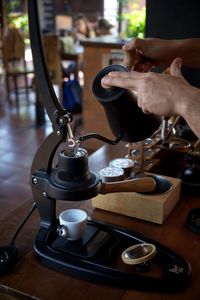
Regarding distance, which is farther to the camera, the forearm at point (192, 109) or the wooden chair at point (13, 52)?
the wooden chair at point (13, 52)

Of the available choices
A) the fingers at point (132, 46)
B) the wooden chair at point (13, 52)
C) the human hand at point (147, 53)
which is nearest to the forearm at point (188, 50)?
the human hand at point (147, 53)

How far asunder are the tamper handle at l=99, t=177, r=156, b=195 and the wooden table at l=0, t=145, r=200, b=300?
96mm

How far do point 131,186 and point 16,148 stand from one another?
279cm

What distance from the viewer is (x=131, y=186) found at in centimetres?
100

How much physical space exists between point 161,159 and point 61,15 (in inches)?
302

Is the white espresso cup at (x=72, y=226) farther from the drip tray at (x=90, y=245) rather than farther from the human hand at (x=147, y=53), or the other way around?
the human hand at (x=147, y=53)

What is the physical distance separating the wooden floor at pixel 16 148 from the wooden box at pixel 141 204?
131 centimetres

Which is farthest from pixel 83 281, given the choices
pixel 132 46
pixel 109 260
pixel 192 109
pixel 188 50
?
pixel 188 50

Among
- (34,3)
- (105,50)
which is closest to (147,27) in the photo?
(105,50)

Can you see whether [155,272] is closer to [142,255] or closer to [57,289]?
[142,255]

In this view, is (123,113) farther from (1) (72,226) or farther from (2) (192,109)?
(1) (72,226)

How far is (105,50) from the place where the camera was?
329 cm

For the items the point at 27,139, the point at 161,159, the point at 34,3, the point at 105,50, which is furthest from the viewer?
the point at 27,139

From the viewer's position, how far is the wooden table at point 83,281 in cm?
78
